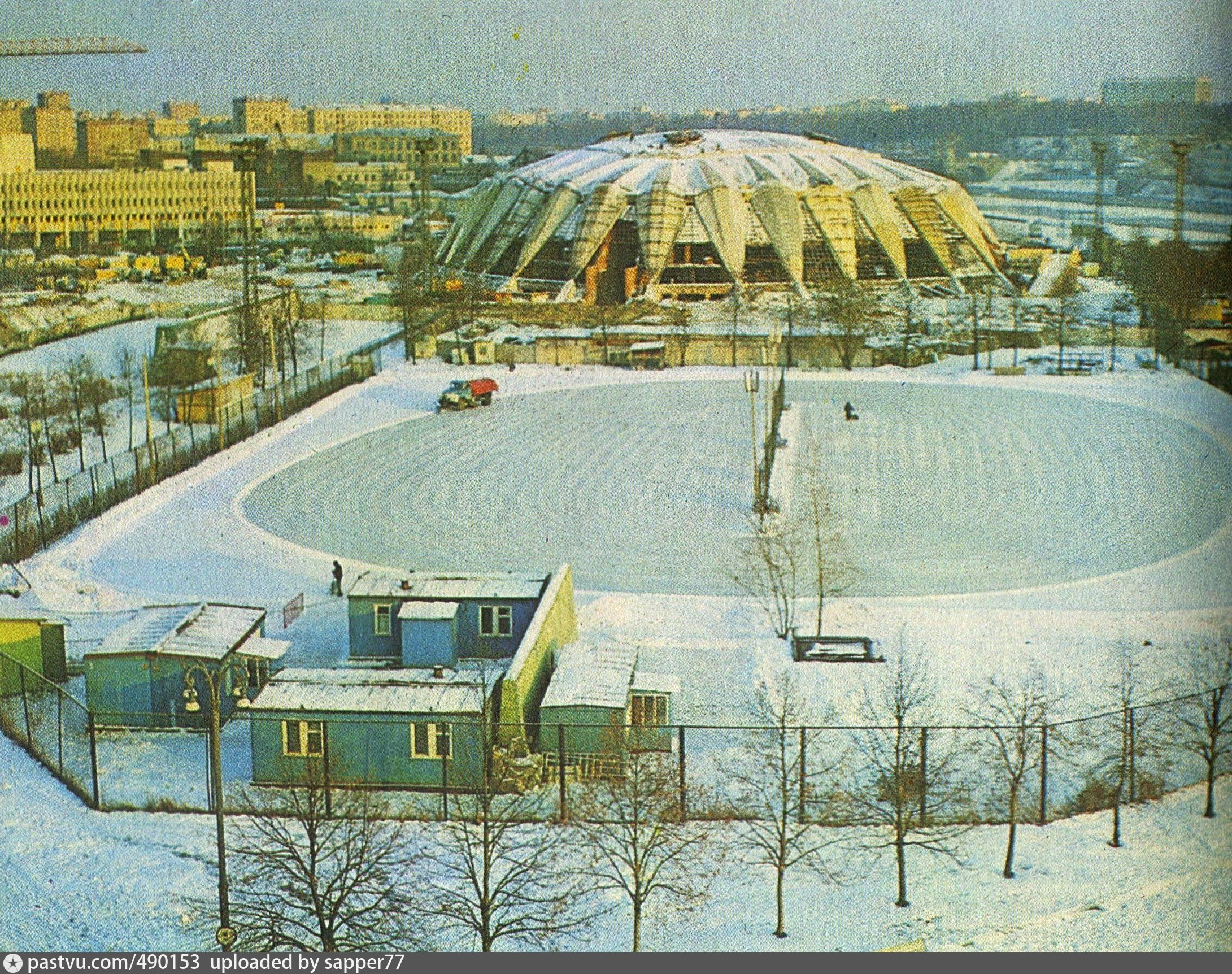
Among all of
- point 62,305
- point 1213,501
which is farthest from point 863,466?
point 62,305

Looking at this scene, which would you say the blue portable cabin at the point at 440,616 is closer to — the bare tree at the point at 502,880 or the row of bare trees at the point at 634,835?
the row of bare trees at the point at 634,835

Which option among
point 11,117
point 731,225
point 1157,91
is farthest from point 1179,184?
point 11,117

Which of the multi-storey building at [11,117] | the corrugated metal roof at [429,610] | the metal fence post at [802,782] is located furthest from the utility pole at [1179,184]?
the multi-storey building at [11,117]

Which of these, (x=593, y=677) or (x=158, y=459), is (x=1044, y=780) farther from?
(x=158, y=459)

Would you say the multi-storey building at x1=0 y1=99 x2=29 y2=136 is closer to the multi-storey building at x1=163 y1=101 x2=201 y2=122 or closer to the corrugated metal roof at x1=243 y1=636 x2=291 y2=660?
the multi-storey building at x1=163 y1=101 x2=201 y2=122

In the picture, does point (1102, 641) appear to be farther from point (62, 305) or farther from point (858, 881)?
point (62, 305)

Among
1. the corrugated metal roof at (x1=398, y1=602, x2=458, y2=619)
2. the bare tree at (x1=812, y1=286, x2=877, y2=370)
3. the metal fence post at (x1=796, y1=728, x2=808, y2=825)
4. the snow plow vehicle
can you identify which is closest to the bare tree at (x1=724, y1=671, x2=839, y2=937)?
the metal fence post at (x1=796, y1=728, x2=808, y2=825)
